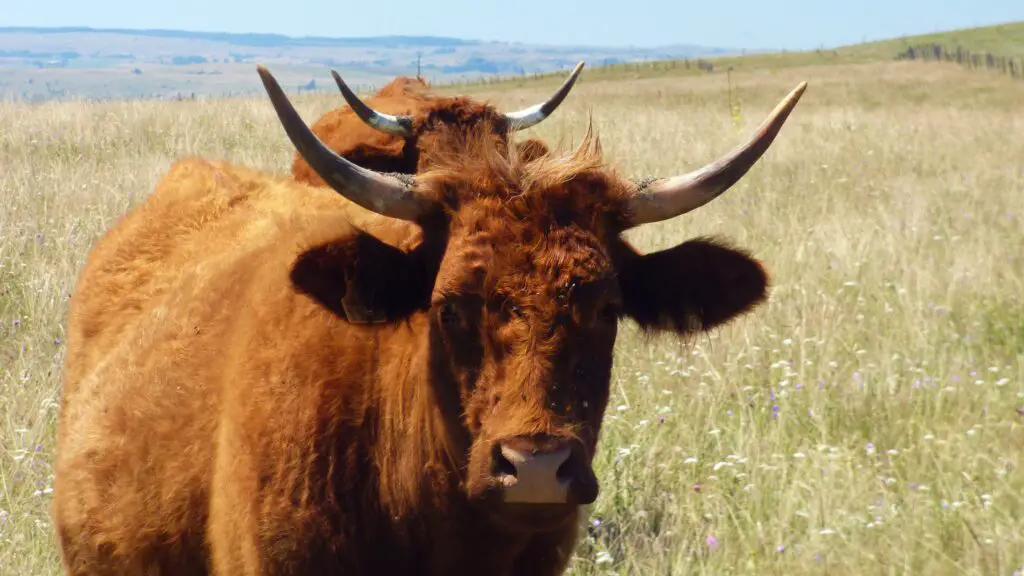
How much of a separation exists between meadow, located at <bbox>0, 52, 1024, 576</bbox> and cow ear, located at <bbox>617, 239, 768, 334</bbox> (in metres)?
0.37

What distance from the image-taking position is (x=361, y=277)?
3344 millimetres

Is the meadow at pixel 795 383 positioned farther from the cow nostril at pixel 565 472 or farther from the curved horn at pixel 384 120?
the curved horn at pixel 384 120

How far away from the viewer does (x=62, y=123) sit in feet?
47.0

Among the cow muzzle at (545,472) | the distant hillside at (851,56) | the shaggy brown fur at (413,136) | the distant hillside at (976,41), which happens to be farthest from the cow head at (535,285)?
the distant hillside at (976,41)

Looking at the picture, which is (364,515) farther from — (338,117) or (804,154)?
(804,154)

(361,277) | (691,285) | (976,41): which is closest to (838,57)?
(976,41)

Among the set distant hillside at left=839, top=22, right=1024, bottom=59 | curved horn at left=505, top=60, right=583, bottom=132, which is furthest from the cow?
distant hillside at left=839, top=22, right=1024, bottom=59

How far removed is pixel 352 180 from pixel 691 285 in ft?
3.60

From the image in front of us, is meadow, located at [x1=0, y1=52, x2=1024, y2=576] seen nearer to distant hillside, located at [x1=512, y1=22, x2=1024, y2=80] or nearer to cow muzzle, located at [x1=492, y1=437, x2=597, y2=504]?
cow muzzle, located at [x1=492, y1=437, x2=597, y2=504]

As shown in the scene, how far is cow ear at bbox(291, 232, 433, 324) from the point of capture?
334 cm

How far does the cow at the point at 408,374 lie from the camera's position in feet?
9.72

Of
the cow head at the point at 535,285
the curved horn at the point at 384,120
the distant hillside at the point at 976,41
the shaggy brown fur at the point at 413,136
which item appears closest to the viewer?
the cow head at the point at 535,285

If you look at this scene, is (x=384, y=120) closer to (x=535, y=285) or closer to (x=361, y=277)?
(x=361, y=277)

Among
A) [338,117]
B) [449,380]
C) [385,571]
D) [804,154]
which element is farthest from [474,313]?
[804,154]
